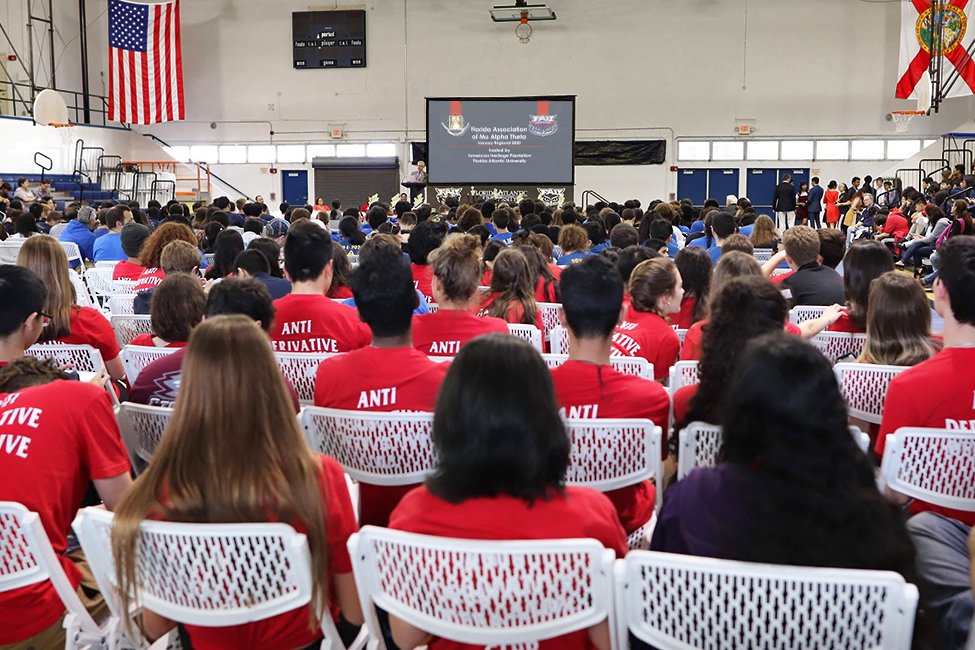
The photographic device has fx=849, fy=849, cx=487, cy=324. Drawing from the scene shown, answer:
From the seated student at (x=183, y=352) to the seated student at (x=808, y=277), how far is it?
305 cm

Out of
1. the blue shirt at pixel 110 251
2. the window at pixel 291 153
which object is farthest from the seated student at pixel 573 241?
the window at pixel 291 153

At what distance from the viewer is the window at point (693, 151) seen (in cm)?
A: 2017

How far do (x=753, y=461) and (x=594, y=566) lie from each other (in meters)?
0.36

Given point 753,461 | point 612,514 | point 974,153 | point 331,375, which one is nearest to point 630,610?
point 612,514

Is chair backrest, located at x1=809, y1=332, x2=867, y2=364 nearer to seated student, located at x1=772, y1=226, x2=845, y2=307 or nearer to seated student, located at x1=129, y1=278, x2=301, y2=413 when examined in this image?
seated student, located at x1=772, y1=226, x2=845, y2=307

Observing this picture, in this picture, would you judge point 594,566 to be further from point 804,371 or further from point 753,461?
point 804,371

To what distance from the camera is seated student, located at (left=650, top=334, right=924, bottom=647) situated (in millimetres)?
1495

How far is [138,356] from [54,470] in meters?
1.33

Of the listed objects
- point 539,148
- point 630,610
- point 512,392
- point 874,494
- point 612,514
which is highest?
point 539,148

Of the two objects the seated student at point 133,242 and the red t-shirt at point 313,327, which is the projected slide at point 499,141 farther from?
the red t-shirt at point 313,327

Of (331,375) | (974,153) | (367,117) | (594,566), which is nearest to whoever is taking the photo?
(594,566)

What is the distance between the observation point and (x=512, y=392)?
1.65 metres

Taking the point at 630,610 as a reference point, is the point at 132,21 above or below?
above

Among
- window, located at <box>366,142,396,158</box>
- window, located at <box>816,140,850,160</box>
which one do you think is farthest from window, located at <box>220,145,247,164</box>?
window, located at <box>816,140,850,160</box>
